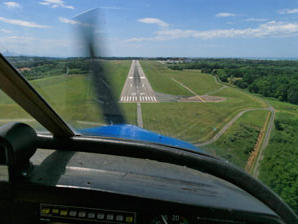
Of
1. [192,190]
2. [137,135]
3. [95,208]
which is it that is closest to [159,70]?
[137,135]

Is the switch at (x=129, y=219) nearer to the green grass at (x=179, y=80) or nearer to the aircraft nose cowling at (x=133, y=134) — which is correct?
the aircraft nose cowling at (x=133, y=134)

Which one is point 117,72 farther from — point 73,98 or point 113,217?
point 113,217

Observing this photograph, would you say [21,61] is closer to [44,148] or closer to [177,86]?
[44,148]

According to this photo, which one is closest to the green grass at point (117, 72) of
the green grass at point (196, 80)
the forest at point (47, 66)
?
the forest at point (47, 66)

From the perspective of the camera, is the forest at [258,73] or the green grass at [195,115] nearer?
the forest at [258,73]

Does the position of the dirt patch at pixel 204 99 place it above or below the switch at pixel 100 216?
above

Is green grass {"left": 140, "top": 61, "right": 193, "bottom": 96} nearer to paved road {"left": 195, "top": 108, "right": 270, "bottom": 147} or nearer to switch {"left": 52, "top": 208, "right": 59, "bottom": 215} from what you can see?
paved road {"left": 195, "top": 108, "right": 270, "bottom": 147}
